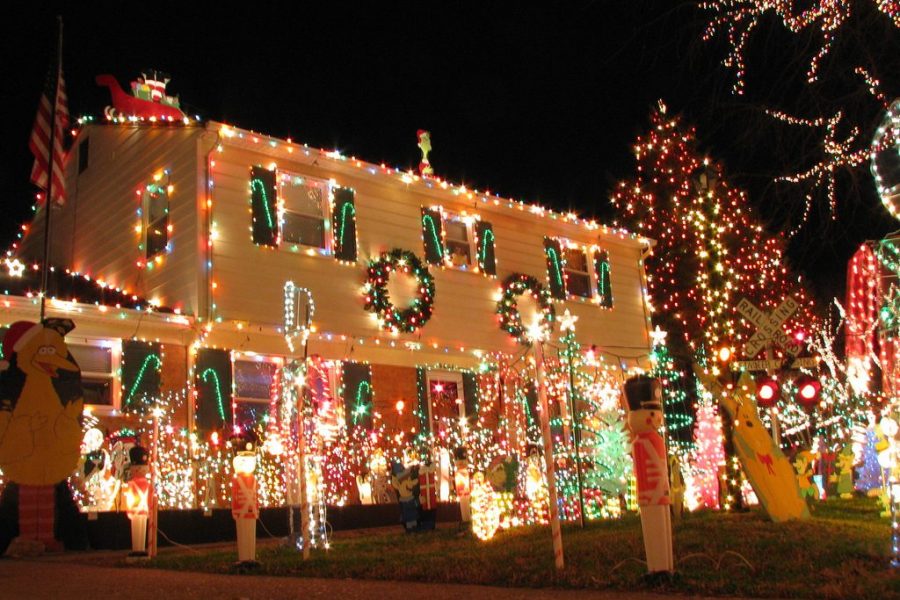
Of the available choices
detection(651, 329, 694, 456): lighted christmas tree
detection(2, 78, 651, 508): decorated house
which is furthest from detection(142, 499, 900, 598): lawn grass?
detection(651, 329, 694, 456): lighted christmas tree

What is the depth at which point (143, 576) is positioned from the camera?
7.89 m

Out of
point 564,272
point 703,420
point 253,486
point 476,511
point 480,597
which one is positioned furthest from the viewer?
point 564,272

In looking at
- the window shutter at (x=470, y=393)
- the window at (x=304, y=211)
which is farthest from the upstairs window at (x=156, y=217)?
the window shutter at (x=470, y=393)

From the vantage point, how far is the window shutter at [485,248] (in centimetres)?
1839

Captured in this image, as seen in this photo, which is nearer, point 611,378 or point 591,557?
point 591,557

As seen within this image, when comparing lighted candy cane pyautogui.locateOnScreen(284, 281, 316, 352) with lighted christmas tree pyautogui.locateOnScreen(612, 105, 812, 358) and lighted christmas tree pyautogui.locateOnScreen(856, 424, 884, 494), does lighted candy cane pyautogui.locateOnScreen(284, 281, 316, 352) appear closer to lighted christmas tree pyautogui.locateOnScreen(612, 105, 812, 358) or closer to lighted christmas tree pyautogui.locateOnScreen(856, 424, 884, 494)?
lighted christmas tree pyautogui.locateOnScreen(856, 424, 884, 494)

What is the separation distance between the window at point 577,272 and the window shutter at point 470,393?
3988 mm

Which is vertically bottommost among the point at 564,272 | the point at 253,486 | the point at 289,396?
the point at 253,486

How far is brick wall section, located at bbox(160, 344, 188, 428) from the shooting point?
43.5ft

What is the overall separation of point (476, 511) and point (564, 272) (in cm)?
1082

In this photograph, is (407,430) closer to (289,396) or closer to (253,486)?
(289,396)

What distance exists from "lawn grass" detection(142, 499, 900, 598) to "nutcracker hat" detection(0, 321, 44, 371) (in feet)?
8.71

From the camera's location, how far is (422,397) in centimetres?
1644

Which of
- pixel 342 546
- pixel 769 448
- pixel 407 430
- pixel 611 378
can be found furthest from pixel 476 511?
pixel 407 430
